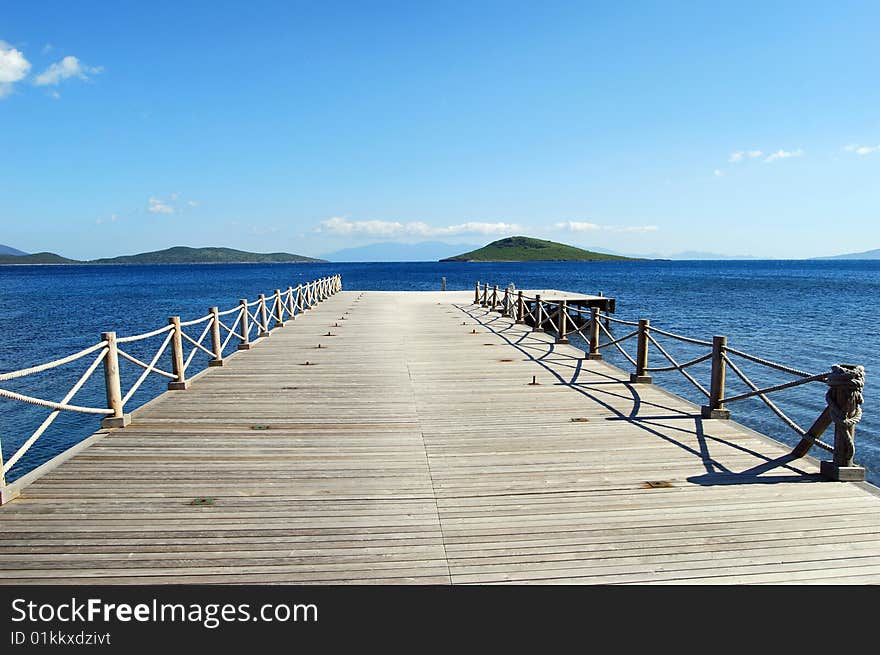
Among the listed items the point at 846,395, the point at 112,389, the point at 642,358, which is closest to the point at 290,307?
the point at 112,389

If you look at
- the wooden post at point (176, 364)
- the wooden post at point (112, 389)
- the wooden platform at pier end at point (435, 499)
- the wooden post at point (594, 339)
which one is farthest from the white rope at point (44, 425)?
the wooden post at point (594, 339)

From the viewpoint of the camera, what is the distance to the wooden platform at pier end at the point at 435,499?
4.15 metres

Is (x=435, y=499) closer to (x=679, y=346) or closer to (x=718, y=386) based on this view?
(x=718, y=386)

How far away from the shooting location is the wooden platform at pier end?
4152 mm

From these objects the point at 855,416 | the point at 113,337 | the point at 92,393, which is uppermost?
the point at 113,337

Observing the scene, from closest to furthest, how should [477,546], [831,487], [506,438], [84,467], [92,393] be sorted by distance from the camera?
[477,546] < [831,487] < [84,467] < [506,438] < [92,393]

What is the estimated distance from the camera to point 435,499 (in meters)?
5.37

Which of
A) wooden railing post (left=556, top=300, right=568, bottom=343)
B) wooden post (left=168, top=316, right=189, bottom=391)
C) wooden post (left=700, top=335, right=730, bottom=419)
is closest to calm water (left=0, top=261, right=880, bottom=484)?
wooden post (left=700, top=335, right=730, bottom=419)
